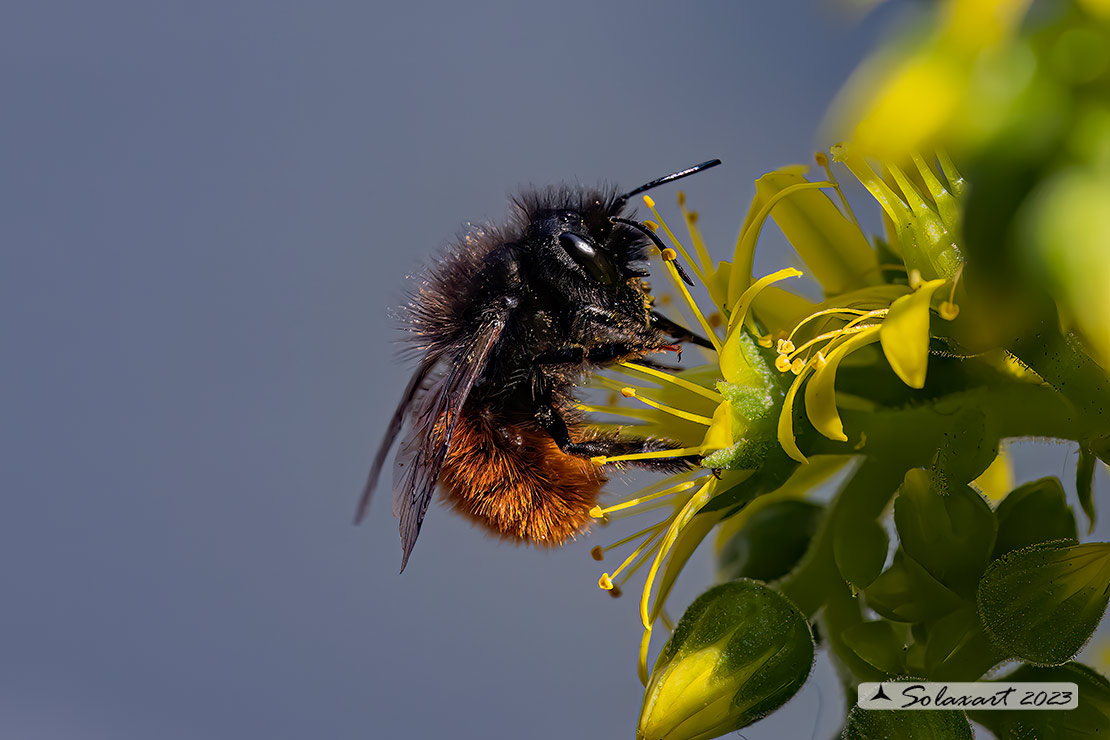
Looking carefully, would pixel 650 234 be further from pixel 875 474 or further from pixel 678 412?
pixel 875 474

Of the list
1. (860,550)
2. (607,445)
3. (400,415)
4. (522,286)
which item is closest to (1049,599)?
(860,550)

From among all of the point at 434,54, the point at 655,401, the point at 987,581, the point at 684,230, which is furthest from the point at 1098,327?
the point at 434,54

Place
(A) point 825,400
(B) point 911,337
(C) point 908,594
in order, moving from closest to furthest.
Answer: (B) point 911,337
(A) point 825,400
(C) point 908,594

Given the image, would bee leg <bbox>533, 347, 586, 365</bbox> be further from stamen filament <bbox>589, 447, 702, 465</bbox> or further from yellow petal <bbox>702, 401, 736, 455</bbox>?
yellow petal <bbox>702, 401, 736, 455</bbox>

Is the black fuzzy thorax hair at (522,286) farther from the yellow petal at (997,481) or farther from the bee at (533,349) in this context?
the yellow petal at (997,481)

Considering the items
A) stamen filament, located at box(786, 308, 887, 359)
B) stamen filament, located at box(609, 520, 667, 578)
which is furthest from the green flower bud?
stamen filament, located at box(786, 308, 887, 359)

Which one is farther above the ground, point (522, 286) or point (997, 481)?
point (522, 286)

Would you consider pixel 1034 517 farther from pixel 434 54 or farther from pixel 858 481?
pixel 434 54

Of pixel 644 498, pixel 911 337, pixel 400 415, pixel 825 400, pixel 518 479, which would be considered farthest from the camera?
pixel 400 415
